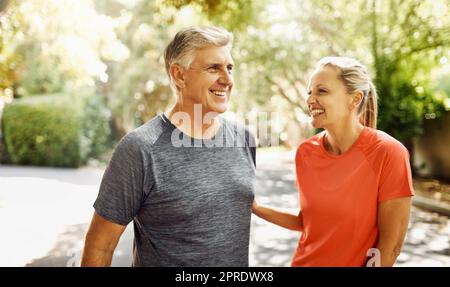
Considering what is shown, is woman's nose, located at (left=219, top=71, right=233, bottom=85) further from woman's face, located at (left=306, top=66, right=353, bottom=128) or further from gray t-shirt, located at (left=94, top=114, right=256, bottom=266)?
woman's face, located at (left=306, top=66, right=353, bottom=128)

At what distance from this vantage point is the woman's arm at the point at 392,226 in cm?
177

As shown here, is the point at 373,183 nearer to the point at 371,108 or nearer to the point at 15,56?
the point at 371,108

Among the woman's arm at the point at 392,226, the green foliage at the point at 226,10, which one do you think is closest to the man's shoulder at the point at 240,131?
the woman's arm at the point at 392,226

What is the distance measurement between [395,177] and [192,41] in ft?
3.17

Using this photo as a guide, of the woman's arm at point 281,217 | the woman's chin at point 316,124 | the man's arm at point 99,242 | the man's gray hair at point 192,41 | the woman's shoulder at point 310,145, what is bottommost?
the woman's arm at point 281,217

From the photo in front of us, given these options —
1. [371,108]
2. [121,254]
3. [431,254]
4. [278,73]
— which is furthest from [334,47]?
[371,108]

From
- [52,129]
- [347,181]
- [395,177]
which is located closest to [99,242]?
[347,181]

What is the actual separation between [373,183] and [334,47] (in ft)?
54.3

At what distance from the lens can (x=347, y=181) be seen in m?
1.88

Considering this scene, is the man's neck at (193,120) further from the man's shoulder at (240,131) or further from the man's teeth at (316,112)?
the man's teeth at (316,112)

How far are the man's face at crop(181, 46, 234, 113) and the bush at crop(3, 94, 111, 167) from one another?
15.4 metres

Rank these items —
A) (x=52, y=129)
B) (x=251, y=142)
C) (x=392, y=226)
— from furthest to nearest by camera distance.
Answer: (x=52, y=129) → (x=251, y=142) → (x=392, y=226)

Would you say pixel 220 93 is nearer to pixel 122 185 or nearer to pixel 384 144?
pixel 122 185

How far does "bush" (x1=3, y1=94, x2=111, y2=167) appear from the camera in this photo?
53.9 feet
